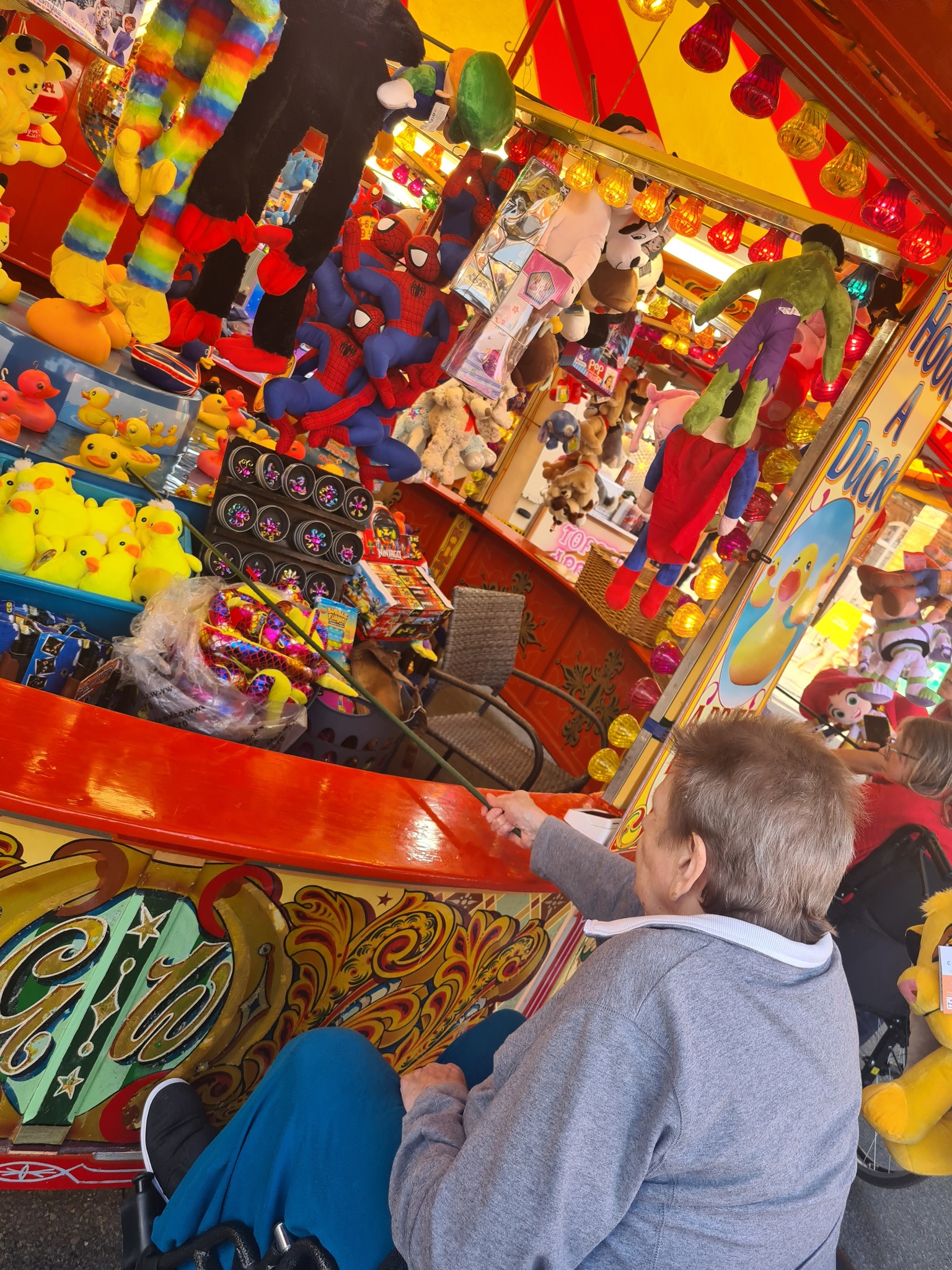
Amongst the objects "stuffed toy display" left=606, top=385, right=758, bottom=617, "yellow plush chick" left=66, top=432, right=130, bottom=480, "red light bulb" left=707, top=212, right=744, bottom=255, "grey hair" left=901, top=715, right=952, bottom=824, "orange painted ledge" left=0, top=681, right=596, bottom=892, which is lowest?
"orange painted ledge" left=0, top=681, right=596, bottom=892

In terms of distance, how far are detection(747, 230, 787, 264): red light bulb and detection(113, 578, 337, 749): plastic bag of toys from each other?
66.1 inches

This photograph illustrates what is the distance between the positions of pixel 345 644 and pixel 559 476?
9.71 ft

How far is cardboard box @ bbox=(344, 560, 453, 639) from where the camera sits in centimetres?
327

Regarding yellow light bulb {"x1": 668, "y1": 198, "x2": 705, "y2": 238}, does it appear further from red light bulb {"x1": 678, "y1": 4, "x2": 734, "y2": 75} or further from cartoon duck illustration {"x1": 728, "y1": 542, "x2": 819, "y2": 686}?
cartoon duck illustration {"x1": 728, "y1": 542, "x2": 819, "y2": 686}

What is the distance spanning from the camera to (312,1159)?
45.6 inches

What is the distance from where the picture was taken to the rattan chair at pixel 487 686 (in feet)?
10.6

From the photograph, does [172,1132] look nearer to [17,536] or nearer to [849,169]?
[17,536]

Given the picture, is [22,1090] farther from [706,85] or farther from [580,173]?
[706,85]

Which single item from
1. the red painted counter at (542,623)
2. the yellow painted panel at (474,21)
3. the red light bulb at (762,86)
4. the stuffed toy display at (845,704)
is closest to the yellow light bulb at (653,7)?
the red light bulb at (762,86)

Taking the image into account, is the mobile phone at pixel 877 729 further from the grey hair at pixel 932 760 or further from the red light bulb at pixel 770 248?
the red light bulb at pixel 770 248

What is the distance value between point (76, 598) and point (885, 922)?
288 cm

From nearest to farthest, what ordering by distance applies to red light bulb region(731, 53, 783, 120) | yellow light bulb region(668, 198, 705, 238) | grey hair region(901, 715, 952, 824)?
red light bulb region(731, 53, 783, 120), yellow light bulb region(668, 198, 705, 238), grey hair region(901, 715, 952, 824)

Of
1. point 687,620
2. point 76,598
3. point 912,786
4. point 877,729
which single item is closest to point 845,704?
point 877,729

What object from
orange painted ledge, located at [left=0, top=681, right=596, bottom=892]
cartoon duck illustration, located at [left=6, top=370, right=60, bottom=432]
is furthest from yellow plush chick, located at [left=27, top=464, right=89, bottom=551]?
orange painted ledge, located at [left=0, top=681, right=596, bottom=892]
